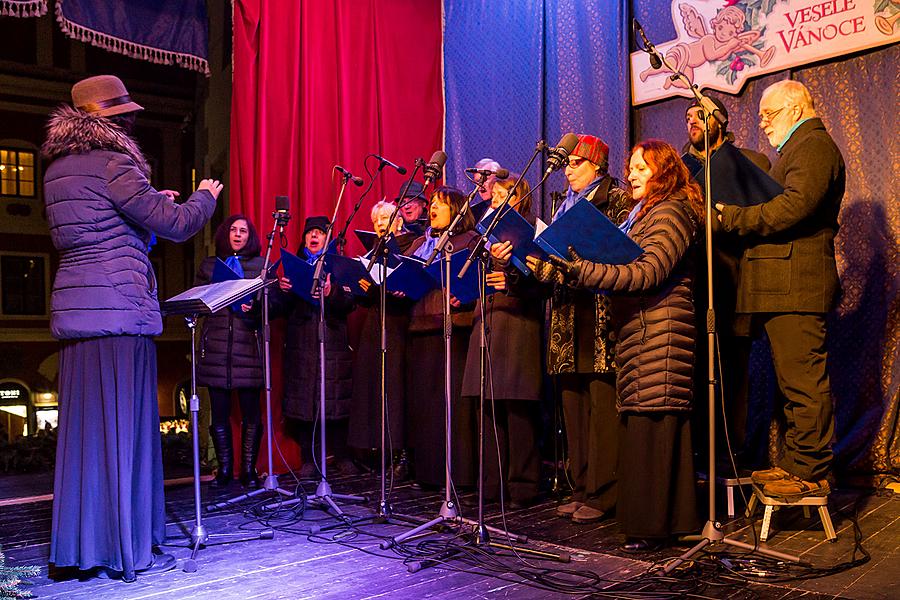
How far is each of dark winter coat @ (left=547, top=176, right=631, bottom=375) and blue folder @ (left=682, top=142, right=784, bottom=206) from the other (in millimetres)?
443

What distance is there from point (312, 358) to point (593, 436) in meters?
2.05

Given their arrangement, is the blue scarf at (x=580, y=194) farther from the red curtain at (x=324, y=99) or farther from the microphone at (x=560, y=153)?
the red curtain at (x=324, y=99)

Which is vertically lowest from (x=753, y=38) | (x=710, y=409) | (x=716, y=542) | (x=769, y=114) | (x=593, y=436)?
(x=716, y=542)

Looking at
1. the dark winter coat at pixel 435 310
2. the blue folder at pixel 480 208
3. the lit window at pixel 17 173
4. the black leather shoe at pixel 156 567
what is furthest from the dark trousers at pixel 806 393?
the lit window at pixel 17 173

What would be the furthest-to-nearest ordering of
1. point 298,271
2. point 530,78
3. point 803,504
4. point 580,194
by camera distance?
point 530,78, point 298,271, point 580,194, point 803,504

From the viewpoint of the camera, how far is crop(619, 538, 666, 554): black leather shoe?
117 inches

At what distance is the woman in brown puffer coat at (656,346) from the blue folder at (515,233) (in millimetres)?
54

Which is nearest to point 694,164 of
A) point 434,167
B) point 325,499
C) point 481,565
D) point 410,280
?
point 434,167

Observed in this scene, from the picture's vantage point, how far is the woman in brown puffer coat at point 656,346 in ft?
9.32

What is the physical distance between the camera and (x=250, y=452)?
4699mm

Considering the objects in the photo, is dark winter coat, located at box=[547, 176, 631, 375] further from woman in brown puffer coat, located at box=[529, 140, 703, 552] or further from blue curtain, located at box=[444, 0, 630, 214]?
blue curtain, located at box=[444, 0, 630, 214]

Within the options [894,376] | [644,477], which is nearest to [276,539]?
[644,477]

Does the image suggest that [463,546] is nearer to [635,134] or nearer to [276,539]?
[276,539]

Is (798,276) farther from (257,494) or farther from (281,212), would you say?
(257,494)
